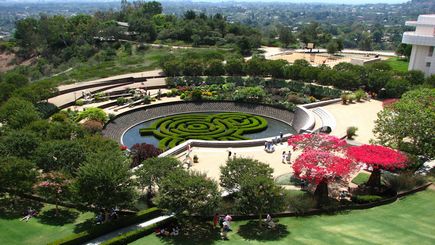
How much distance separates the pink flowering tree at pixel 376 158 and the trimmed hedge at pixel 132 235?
15.1 metres

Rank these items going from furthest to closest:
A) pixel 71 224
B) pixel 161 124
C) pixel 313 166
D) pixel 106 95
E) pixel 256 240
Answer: pixel 106 95, pixel 161 124, pixel 313 166, pixel 71 224, pixel 256 240

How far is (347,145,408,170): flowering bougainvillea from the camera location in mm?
30427

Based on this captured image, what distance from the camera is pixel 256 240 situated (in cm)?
2525

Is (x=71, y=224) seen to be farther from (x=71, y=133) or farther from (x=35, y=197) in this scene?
(x=71, y=133)

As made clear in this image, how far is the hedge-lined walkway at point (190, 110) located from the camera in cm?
5503

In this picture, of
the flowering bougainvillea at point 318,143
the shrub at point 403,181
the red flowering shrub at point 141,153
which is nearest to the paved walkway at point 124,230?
the red flowering shrub at point 141,153

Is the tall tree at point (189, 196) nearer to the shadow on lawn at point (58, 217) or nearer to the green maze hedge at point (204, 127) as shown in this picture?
the shadow on lawn at point (58, 217)

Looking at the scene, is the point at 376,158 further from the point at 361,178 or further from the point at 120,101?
the point at 120,101

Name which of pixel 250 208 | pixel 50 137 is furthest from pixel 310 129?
pixel 50 137

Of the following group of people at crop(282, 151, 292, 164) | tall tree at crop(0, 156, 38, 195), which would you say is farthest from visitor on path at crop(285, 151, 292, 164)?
tall tree at crop(0, 156, 38, 195)

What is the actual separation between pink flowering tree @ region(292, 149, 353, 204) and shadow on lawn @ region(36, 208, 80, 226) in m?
16.2

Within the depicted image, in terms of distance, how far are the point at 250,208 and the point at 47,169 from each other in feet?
50.6

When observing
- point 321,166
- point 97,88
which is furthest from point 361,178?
point 97,88

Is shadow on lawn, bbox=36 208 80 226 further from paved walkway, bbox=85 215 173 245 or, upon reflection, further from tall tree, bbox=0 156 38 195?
paved walkway, bbox=85 215 173 245
